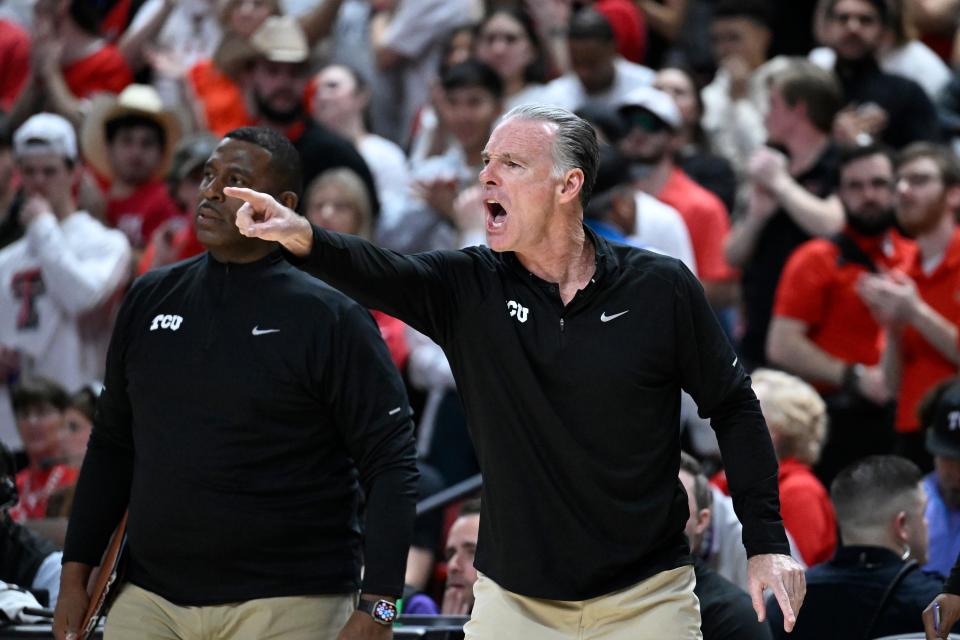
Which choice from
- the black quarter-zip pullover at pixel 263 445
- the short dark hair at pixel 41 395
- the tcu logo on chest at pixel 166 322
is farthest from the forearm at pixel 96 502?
the short dark hair at pixel 41 395

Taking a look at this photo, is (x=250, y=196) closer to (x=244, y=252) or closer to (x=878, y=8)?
(x=244, y=252)

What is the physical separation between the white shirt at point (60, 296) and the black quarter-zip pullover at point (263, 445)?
4.14m

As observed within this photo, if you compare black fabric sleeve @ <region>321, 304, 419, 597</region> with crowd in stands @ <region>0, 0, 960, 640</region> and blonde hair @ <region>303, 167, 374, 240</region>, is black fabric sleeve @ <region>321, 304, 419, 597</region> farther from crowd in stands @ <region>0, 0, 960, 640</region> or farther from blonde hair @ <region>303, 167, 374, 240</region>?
blonde hair @ <region>303, 167, 374, 240</region>

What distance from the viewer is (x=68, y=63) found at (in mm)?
11094

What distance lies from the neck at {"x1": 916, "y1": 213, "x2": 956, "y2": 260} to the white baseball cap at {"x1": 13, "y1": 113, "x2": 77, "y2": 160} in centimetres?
443

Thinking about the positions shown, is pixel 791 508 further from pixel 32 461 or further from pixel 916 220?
pixel 32 461

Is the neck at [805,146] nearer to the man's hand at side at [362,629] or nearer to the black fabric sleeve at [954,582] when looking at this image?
the black fabric sleeve at [954,582]

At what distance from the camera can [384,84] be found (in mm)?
11586

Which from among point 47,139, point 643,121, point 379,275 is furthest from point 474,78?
point 379,275

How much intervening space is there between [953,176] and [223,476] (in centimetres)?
473

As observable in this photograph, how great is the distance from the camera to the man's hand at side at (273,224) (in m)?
3.83

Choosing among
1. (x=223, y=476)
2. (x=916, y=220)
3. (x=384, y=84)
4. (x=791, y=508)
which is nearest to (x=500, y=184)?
(x=223, y=476)

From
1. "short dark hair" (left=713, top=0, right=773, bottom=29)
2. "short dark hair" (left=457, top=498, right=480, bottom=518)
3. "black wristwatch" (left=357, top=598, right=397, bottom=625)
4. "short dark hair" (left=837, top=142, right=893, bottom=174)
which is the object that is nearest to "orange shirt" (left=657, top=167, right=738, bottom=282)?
"short dark hair" (left=837, top=142, right=893, bottom=174)

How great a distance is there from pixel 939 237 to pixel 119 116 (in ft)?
15.7
